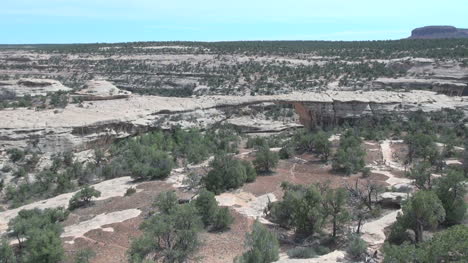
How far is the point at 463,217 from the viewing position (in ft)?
55.8

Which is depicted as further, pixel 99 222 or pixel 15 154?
pixel 15 154

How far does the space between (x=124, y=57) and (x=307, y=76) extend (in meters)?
35.0

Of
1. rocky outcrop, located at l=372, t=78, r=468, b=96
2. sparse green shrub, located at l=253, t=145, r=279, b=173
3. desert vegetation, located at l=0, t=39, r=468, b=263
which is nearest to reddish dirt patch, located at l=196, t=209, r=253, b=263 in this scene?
desert vegetation, located at l=0, t=39, r=468, b=263

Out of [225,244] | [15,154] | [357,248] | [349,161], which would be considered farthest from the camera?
[15,154]

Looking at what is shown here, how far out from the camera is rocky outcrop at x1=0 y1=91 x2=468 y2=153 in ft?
101

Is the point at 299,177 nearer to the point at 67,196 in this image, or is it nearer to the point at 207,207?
the point at 207,207

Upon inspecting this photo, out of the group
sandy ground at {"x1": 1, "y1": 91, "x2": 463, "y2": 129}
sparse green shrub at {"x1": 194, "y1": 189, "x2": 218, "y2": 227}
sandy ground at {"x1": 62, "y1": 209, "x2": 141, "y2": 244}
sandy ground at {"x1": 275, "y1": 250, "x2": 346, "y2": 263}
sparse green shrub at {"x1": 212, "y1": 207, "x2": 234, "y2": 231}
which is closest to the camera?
sandy ground at {"x1": 275, "y1": 250, "x2": 346, "y2": 263}

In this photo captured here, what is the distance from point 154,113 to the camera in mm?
37250

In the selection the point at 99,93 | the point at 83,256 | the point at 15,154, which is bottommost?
the point at 15,154

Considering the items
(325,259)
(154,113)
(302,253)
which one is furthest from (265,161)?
(154,113)

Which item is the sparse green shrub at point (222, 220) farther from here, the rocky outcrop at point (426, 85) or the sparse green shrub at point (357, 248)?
the rocky outcrop at point (426, 85)

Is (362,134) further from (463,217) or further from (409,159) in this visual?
(463,217)

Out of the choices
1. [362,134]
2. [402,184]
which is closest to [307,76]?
[362,134]

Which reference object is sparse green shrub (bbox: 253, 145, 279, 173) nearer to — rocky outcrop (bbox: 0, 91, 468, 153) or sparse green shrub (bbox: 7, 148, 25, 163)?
rocky outcrop (bbox: 0, 91, 468, 153)
